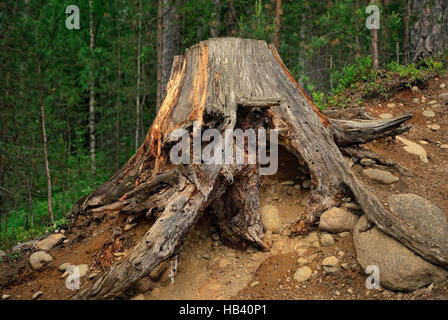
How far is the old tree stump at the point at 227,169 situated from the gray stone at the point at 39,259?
2.25ft

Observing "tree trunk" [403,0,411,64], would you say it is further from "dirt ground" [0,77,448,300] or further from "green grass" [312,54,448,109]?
"dirt ground" [0,77,448,300]

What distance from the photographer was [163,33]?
31.5ft

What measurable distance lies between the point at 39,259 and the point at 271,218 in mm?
2615

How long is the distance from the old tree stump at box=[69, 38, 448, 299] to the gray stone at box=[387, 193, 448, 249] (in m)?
0.16

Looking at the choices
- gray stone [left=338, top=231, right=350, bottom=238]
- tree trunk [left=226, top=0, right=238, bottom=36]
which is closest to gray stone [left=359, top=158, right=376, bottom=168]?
gray stone [left=338, top=231, right=350, bottom=238]

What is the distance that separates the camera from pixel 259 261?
11.6 ft

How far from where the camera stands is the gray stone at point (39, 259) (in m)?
3.67

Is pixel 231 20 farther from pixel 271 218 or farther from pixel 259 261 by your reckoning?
pixel 259 261

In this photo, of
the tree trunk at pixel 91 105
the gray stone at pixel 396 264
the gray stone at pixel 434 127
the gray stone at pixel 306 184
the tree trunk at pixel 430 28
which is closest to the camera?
the gray stone at pixel 396 264

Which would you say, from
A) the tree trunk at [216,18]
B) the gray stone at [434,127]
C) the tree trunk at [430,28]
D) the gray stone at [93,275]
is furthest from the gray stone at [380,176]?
A: the tree trunk at [216,18]

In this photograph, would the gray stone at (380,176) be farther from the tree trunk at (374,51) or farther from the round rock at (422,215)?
the tree trunk at (374,51)

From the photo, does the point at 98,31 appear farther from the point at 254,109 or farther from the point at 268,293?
the point at 268,293

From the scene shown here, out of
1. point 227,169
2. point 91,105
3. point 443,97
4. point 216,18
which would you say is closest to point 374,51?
point 443,97

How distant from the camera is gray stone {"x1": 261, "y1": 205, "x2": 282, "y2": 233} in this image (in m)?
3.87
